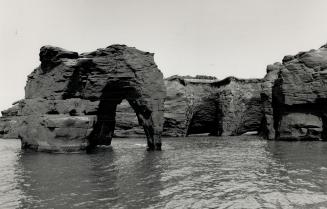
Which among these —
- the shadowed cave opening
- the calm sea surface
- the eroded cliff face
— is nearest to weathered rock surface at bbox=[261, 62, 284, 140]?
the eroded cliff face

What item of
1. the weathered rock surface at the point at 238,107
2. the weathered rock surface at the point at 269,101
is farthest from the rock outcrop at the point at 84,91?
the weathered rock surface at the point at 238,107

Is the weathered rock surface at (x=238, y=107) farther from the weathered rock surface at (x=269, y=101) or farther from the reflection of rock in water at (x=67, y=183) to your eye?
the reflection of rock in water at (x=67, y=183)

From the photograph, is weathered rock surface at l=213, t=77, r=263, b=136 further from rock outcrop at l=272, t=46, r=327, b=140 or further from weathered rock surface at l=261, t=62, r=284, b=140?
rock outcrop at l=272, t=46, r=327, b=140

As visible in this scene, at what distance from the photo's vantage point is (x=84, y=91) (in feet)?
94.5

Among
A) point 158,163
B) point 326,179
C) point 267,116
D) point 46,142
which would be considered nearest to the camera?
point 326,179

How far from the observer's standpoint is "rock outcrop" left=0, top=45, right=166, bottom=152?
26.6 metres

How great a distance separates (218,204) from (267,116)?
3720cm

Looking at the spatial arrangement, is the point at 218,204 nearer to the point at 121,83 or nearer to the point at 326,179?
the point at 326,179

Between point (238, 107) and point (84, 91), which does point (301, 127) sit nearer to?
point (238, 107)

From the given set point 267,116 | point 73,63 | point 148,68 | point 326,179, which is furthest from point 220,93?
point 326,179

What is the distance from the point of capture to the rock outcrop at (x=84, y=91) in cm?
2664

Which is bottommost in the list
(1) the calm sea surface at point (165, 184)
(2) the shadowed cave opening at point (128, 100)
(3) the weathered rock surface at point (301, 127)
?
(1) the calm sea surface at point (165, 184)

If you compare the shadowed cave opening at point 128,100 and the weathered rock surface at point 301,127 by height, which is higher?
the shadowed cave opening at point 128,100

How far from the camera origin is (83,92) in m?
28.8
